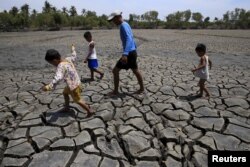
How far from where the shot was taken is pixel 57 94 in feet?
15.9

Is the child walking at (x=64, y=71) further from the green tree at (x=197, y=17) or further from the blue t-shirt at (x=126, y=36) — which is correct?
the green tree at (x=197, y=17)

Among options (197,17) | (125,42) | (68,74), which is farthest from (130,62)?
(197,17)

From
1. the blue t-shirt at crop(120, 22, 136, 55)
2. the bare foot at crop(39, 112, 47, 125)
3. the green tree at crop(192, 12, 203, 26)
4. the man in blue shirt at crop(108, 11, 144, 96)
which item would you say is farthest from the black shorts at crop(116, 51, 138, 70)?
the green tree at crop(192, 12, 203, 26)

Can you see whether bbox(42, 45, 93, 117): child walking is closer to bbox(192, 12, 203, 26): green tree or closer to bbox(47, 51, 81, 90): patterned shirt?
bbox(47, 51, 81, 90): patterned shirt

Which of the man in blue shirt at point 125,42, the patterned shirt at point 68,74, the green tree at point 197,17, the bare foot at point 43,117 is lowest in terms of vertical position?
the bare foot at point 43,117

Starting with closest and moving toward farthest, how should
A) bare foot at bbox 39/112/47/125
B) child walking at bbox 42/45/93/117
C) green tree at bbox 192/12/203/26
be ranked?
1. child walking at bbox 42/45/93/117
2. bare foot at bbox 39/112/47/125
3. green tree at bbox 192/12/203/26

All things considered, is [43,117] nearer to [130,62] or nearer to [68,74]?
[68,74]

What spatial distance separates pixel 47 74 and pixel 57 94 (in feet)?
7.05

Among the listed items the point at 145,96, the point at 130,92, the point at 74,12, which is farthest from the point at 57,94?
the point at 74,12

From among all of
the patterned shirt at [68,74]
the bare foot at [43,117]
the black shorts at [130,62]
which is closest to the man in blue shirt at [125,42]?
the black shorts at [130,62]

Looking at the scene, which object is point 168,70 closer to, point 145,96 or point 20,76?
point 145,96

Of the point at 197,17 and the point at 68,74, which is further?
the point at 197,17

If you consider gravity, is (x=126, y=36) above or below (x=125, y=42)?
above

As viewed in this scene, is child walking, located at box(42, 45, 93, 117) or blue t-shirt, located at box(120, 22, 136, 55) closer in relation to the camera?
child walking, located at box(42, 45, 93, 117)
